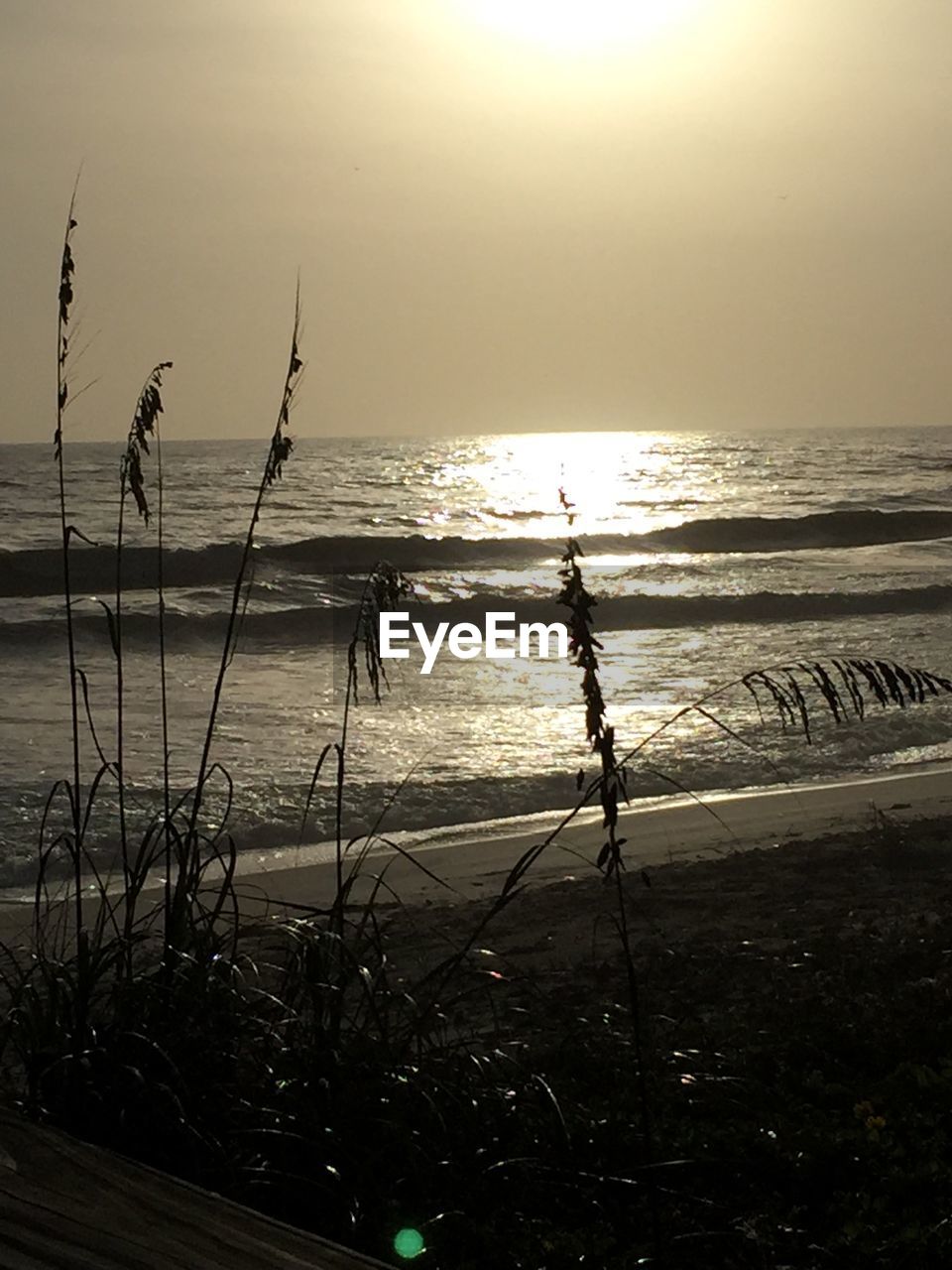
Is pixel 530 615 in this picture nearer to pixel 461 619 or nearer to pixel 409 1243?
pixel 461 619

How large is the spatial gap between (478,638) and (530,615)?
11.7 ft

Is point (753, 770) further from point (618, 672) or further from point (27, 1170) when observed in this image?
point (27, 1170)

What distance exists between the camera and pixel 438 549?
33.4 m

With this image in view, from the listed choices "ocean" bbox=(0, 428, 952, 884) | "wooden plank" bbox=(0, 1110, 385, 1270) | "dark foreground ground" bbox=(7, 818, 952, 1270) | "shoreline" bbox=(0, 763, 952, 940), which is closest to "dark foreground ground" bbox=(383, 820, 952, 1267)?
"dark foreground ground" bbox=(7, 818, 952, 1270)

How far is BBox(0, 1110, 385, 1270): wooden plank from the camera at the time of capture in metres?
1.21

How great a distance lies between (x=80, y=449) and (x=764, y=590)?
58566 millimetres

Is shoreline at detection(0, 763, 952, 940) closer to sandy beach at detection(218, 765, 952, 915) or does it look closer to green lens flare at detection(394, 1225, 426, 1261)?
sandy beach at detection(218, 765, 952, 915)

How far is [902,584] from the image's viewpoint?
25.5 m

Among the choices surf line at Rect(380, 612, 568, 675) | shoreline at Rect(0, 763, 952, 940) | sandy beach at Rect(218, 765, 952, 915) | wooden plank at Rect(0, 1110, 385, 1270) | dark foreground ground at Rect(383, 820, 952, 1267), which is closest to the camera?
wooden plank at Rect(0, 1110, 385, 1270)

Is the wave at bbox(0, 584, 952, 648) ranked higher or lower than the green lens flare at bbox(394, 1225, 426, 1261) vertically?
lower

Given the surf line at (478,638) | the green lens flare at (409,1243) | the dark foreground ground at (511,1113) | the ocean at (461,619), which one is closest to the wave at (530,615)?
the ocean at (461,619)

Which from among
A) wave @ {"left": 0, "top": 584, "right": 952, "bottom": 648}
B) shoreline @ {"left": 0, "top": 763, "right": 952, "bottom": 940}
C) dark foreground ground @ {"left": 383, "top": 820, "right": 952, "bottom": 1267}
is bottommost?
wave @ {"left": 0, "top": 584, "right": 952, "bottom": 648}

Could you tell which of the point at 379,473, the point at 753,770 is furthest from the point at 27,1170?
the point at 379,473

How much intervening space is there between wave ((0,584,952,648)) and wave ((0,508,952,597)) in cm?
204
